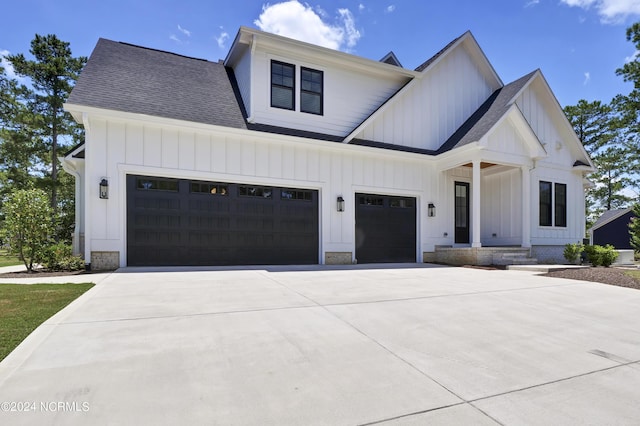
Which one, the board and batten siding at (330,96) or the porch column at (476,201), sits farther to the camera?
the porch column at (476,201)

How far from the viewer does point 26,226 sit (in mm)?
8234

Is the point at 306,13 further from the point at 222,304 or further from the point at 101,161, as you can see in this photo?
the point at 222,304

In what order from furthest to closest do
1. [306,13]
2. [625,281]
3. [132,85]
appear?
[306,13]
[132,85]
[625,281]

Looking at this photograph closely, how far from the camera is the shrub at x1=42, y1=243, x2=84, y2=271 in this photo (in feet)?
27.0

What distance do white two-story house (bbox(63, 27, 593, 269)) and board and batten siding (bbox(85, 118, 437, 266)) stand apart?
0.04m

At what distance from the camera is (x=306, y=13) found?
479 inches

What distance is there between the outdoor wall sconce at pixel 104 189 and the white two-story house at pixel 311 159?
8 cm

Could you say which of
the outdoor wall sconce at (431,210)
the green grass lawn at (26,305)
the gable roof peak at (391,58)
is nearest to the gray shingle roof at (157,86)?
the green grass lawn at (26,305)

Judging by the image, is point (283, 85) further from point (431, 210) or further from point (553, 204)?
point (553, 204)

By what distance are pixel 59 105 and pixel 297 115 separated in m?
19.0

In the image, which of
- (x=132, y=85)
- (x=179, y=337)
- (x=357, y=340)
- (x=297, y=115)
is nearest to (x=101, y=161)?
(x=132, y=85)

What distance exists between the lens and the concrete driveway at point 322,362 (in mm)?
2047

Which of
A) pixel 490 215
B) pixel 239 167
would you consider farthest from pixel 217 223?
pixel 490 215

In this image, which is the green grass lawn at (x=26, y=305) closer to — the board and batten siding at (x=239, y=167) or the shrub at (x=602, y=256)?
the board and batten siding at (x=239, y=167)
